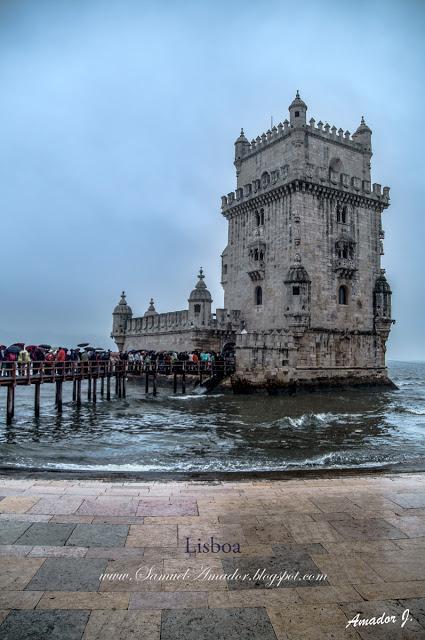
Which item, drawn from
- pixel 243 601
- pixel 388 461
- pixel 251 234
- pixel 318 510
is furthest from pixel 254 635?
pixel 251 234

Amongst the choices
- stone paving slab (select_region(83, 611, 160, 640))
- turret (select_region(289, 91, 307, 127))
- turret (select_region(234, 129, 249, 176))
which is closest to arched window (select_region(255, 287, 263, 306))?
turret (select_region(234, 129, 249, 176))

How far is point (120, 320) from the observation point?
4634 centimetres

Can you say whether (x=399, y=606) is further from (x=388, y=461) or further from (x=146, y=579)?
(x=388, y=461)

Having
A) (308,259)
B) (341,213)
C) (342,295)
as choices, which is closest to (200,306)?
(308,259)

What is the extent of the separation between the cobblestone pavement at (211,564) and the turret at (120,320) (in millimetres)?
39207

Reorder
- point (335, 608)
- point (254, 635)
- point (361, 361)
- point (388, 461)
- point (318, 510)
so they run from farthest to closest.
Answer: point (361, 361), point (388, 461), point (318, 510), point (335, 608), point (254, 635)

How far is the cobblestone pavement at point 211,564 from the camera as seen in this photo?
3.73 m

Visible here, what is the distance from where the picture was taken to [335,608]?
3977 mm

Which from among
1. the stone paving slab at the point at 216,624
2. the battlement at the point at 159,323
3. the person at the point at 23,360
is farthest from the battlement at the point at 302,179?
the stone paving slab at the point at 216,624

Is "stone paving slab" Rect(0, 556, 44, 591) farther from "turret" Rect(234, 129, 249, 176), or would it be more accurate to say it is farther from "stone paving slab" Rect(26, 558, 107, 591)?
"turret" Rect(234, 129, 249, 176)

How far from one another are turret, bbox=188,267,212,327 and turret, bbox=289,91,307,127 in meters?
12.8

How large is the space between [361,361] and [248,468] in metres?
25.0

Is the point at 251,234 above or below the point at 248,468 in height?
above

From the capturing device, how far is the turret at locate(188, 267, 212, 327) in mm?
34531
